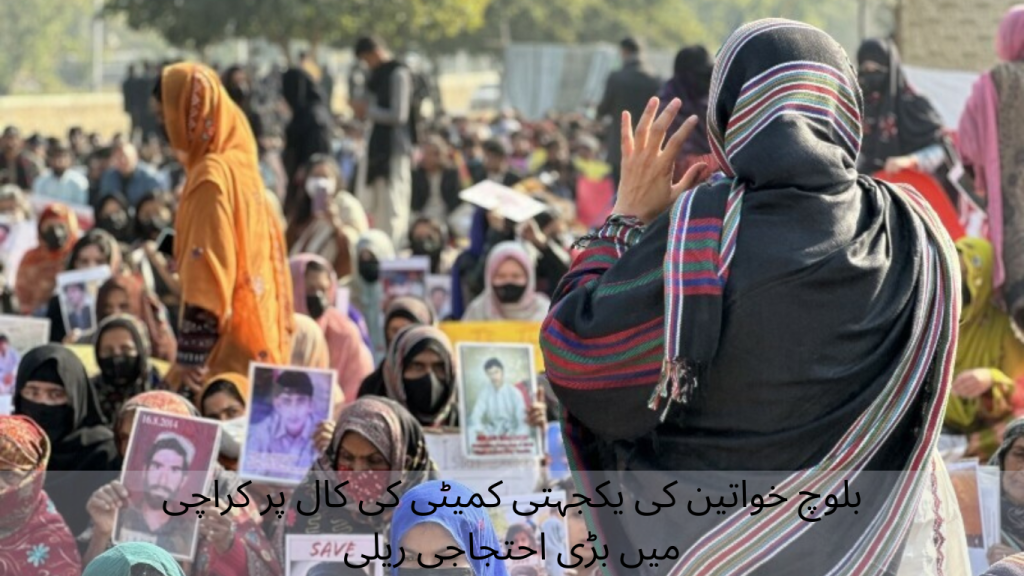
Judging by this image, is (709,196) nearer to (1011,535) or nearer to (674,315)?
(674,315)

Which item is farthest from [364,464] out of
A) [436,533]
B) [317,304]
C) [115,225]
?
[115,225]

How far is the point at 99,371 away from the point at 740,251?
4131 millimetres

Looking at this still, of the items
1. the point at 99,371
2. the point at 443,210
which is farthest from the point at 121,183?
the point at 99,371

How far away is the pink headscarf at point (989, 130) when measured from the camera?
6902 mm

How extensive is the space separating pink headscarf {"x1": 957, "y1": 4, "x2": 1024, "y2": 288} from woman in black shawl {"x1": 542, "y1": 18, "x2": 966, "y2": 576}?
163 inches

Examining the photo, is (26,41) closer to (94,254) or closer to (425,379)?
(94,254)

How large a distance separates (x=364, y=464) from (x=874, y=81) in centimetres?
482

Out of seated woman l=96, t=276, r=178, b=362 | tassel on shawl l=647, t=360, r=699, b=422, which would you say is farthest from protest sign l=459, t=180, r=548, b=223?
tassel on shawl l=647, t=360, r=699, b=422

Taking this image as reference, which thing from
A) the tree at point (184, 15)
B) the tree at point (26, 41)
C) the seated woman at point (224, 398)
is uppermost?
the seated woman at point (224, 398)

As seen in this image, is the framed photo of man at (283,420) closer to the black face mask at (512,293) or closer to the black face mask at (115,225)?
the black face mask at (512,293)

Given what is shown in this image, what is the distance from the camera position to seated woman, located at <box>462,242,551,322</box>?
25.5 ft

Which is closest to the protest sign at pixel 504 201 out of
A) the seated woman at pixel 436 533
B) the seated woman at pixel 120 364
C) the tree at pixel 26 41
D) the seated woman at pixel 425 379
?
the seated woman at pixel 120 364

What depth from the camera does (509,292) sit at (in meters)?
7.78

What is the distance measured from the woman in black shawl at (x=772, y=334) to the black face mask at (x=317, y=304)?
4.76 metres
